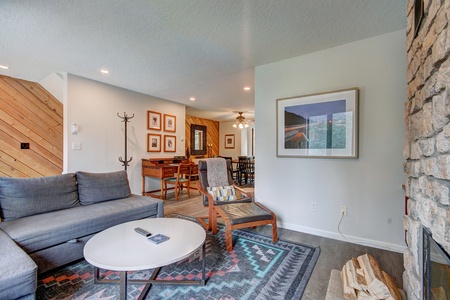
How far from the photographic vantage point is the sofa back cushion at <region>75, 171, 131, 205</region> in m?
2.67

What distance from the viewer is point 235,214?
250 cm

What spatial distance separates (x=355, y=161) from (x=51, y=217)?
3.43 meters

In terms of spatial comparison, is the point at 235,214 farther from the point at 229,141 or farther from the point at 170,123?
the point at 229,141

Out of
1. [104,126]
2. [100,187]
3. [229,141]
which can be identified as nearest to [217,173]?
[100,187]

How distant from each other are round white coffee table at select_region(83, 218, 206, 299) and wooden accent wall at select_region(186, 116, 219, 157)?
5444 millimetres

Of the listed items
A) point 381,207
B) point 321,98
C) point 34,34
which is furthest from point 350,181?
point 34,34

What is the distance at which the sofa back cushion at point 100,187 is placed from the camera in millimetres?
2674

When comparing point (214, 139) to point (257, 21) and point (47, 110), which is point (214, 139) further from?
point (257, 21)

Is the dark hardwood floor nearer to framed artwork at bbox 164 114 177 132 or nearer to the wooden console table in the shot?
the wooden console table

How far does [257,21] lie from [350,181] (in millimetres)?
2121

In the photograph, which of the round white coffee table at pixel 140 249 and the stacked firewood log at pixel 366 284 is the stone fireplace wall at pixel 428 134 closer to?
the stacked firewood log at pixel 366 284

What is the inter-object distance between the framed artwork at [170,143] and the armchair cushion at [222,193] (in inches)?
101

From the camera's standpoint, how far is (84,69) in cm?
336

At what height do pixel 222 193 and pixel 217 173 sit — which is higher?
pixel 217 173
